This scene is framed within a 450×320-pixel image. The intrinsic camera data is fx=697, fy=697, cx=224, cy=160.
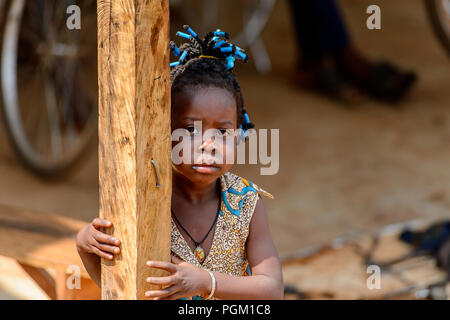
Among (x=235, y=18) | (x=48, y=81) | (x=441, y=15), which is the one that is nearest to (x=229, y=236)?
(x=48, y=81)

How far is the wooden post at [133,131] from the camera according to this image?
4.78ft

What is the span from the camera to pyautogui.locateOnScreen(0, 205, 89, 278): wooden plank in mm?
2379

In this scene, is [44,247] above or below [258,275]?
above

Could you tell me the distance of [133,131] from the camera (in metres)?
1.46

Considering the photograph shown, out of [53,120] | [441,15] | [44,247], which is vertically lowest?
[44,247]

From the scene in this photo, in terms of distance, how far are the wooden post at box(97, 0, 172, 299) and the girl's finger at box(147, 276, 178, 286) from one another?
2 cm

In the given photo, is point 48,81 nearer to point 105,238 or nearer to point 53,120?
point 53,120

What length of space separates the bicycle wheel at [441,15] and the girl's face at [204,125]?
3.31 meters

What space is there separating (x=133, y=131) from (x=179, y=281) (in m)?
0.37

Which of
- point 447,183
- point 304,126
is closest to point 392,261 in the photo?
point 447,183

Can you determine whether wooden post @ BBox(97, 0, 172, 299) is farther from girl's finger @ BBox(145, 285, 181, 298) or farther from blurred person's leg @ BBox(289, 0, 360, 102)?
blurred person's leg @ BBox(289, 0, 360, 102)

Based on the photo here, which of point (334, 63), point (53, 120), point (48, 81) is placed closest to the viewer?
point (48, 81)

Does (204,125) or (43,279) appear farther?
(43,279)

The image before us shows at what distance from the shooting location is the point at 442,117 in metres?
5.65
